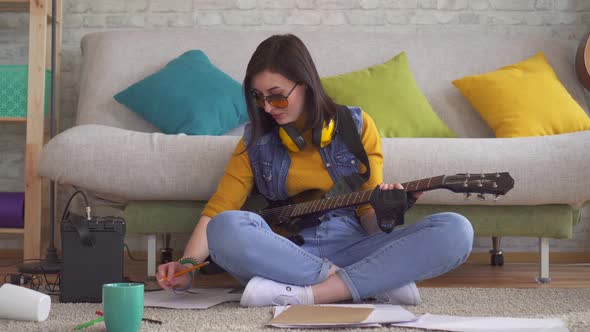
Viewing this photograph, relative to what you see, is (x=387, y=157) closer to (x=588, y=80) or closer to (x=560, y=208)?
(x=560, y=208)

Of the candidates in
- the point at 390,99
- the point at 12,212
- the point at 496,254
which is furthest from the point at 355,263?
the point at 12,212

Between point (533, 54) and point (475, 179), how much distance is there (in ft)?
5.69

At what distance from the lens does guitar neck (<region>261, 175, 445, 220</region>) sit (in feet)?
6.21

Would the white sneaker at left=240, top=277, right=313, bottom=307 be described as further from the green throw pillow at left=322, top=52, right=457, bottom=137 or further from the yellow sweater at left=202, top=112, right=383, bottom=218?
the green throw pillow at left=322, top=52, right=457, bottom=137

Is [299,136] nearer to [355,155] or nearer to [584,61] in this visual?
[355,155]

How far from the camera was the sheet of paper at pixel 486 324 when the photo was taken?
64.1 inches

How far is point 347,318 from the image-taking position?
1706mm

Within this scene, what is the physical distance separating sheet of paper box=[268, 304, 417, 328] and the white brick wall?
6.63 feet

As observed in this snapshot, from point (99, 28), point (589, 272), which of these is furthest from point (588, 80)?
point (99, 28)

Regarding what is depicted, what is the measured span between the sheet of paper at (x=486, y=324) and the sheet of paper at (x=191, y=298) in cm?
55

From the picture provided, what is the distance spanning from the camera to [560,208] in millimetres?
2604

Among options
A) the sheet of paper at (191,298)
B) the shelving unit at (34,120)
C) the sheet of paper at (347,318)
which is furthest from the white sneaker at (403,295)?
the shelving unit at (34,120)

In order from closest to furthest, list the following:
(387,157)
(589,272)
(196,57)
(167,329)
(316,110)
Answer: (167,329) → (316,110) → (387,157) → (589,272) → (196,57)

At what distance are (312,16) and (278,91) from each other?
162cm
